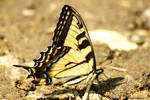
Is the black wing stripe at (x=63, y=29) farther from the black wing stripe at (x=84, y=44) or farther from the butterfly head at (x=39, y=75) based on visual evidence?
the butterfly head at (x=39, y=75)

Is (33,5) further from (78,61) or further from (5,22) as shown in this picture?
(78,61)

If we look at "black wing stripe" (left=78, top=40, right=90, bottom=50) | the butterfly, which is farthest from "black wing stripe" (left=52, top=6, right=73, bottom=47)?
"black wing stripe" (left=78, top=40, right=90, bottom=50)

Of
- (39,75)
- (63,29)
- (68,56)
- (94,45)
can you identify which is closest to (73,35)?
(63,29)

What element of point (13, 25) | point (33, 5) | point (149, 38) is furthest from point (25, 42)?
point (149, 38)

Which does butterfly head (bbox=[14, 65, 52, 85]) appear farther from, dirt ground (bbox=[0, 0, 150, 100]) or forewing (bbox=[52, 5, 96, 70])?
forewing (bbox=[52, 5, 96, 70])

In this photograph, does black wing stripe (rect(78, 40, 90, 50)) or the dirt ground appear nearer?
black wing stripe (rect(78, 40, 90, 50))

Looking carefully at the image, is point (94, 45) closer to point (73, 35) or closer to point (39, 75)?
point (73, 35)
